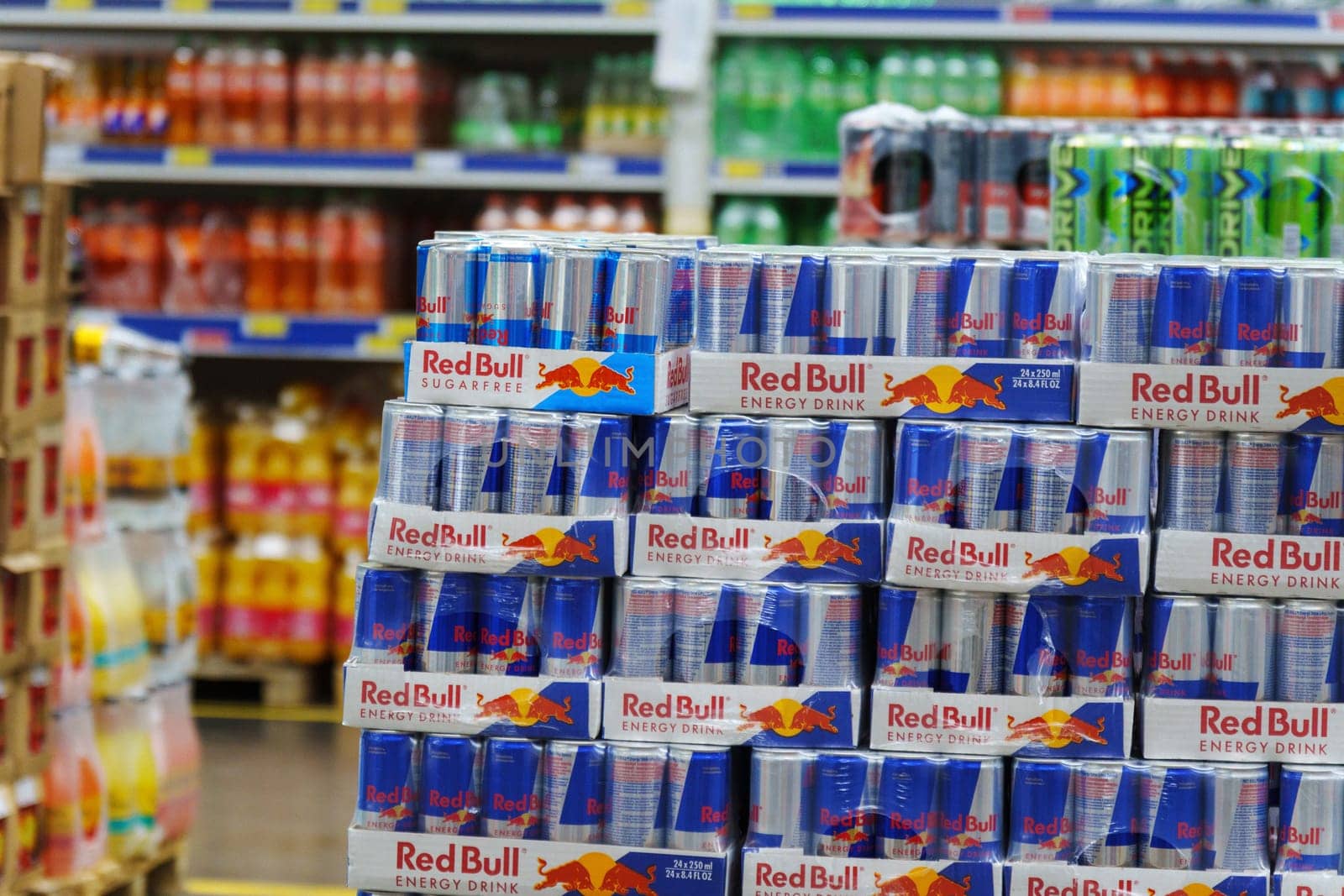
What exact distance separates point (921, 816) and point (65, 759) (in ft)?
7.17

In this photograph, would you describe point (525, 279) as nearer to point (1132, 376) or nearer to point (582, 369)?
point (582, 369)

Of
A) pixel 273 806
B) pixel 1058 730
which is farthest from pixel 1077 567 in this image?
pixel 273 806

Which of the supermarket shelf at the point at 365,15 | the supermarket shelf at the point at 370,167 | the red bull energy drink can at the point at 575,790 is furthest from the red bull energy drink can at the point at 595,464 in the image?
the supermarket shelf at the point at 365,15

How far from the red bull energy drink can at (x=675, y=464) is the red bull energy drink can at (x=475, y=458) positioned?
21 centimetres

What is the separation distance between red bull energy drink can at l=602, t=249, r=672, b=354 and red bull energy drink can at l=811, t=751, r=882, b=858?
0.62m

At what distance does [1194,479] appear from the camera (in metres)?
2.46

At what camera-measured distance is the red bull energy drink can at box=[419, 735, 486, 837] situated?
249cm

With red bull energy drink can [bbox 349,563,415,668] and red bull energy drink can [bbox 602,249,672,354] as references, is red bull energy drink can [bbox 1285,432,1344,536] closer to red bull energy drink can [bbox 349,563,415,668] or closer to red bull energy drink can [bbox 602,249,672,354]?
red bull energy drink can [bbox 602,249,672,354]

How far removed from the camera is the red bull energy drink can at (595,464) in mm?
2475

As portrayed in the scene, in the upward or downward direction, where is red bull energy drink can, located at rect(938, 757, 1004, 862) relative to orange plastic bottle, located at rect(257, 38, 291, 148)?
downward

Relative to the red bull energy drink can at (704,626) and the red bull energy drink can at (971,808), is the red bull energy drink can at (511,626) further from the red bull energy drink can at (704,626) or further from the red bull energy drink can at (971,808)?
the red bull energy drink can at (971,808)

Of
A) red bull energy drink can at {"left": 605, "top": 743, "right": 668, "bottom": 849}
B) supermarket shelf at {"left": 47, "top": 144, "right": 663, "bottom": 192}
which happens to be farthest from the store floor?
red bull energy drink can at {"left": 605, "top": 743, "right": 668, "bottom": 849}

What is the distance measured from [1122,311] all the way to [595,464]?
0.75 metres

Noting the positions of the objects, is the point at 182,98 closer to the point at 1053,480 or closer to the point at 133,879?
the point at 133,879
